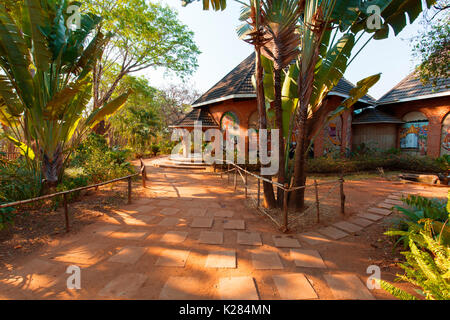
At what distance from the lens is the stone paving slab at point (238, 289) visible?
2.15m

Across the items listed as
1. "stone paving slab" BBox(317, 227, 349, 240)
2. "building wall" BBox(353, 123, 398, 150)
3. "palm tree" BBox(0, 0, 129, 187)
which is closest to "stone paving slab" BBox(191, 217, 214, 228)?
"stone paving slab" BBox(317, 227, 349, 240)

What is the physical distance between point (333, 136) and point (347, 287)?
1185cm

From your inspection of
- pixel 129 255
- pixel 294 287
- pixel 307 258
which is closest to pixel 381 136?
pixel 307 258

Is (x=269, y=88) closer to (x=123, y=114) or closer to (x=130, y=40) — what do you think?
(x=130, y=40)

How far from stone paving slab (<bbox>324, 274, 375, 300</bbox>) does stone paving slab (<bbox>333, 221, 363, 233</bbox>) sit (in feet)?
5.52

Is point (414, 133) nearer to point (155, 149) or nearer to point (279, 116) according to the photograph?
point (279, 116)

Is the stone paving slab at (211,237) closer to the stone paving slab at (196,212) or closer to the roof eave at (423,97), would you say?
the stone paving slab at (196,212)

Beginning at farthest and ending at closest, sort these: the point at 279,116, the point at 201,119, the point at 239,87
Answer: the point at 201,119 → the point at 239,87 → the point at 279,116

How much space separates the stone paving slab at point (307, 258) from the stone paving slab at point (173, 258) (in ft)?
5.42

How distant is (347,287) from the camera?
7.63 feet

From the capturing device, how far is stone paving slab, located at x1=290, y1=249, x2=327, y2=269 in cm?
278

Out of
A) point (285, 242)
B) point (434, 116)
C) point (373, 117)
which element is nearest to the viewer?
point (285, 242)

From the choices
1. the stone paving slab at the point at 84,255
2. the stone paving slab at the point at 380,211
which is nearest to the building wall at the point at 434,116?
the stone paving slab at the point at 380,211

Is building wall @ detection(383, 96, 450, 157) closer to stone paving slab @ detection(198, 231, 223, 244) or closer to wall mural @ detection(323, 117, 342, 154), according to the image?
wall mural @ detection(323, 117, 342, 154)
